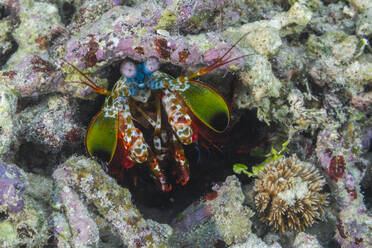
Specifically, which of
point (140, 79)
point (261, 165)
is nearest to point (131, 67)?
point (140, 79)

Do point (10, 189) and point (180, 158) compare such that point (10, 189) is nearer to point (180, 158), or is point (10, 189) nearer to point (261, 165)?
point (180, 158)

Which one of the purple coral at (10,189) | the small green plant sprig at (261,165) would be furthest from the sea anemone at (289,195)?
the purple coral at (10,189)

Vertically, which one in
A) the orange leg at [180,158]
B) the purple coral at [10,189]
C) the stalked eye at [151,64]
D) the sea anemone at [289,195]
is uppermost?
the stalked eye at [151,64]

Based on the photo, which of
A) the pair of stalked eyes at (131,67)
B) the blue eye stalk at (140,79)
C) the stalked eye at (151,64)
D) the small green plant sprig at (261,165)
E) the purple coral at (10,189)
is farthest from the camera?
the small green plant sprig at (261,165)

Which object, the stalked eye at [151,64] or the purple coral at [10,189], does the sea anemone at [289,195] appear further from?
the purple coral at [10,189]

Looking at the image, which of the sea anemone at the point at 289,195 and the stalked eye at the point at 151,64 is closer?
the stalked eye at the point at 151,64

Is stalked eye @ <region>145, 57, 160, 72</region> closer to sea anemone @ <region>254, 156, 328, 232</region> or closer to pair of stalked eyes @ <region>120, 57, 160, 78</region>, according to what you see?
pair of stalked eyes @ <region>120, 57, 160, 78</region>

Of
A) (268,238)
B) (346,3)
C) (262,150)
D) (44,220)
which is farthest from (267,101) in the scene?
(44,220)

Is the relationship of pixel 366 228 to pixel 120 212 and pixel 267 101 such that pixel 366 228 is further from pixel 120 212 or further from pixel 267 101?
pixel 120 212
